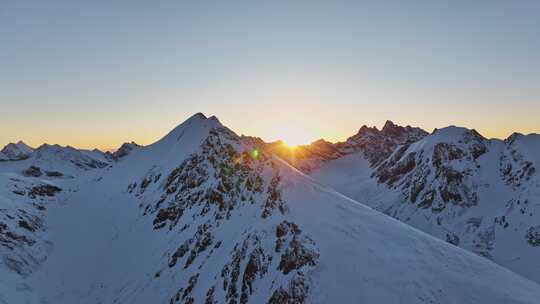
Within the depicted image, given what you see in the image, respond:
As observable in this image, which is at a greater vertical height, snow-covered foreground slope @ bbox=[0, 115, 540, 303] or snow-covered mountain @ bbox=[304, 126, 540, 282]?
snow-covered mountain @ bbox=[304, 126, 540, 282]

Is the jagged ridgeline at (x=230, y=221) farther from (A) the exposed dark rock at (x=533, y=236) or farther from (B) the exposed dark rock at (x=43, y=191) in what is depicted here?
(A) the exposed dark rock at (x=533, y=236)

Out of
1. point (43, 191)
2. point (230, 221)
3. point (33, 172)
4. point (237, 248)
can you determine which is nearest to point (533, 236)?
point (230, 221)

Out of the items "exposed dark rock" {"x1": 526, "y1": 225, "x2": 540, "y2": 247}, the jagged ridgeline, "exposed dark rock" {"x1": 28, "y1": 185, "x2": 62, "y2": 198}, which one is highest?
"exposed dark rock" {"x1": 526, "y1": 225, "x2": 540, "y2": 247}

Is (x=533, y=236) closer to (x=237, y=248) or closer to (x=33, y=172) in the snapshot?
(x=237, y=248)

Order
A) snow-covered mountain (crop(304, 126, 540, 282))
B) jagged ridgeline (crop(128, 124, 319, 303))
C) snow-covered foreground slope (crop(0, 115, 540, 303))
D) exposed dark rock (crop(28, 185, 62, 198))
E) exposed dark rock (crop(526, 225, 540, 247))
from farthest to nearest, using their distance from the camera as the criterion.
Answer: snow-covered mountain (crop(304, 126, 540, 282))
exposed dark rock (crop(28, 185, 62, 198))
exposed dark rock (crop(526, 225, 540, 247))
jagged ridgeline (crop(128, 124, 319, 303))
snow-covered foreground slope (crop(0, 115, 540, 303))

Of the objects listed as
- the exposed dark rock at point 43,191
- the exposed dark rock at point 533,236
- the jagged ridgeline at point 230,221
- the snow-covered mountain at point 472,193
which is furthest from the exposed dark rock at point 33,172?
the exposed dark rock at point 533,236

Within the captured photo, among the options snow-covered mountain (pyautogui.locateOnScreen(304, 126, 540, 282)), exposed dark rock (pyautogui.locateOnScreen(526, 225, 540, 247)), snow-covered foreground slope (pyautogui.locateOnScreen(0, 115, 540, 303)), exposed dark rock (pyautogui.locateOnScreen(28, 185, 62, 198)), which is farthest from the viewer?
snow-covered mountain (pyautogui.locateOnScreen(304, 126, 540, 282))

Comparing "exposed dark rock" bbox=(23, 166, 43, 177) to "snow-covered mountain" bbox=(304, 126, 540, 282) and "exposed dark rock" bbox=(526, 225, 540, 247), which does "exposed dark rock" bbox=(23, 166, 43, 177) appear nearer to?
"snow-covered mountain" bbox=(304, 126, 540, 282)

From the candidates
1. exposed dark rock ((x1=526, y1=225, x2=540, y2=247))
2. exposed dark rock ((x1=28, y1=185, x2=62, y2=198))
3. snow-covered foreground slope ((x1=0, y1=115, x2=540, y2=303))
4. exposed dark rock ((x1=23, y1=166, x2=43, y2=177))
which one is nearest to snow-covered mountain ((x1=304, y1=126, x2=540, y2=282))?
exposed dark rock ((x1=526, y1=225, x2=540, y2=247))
